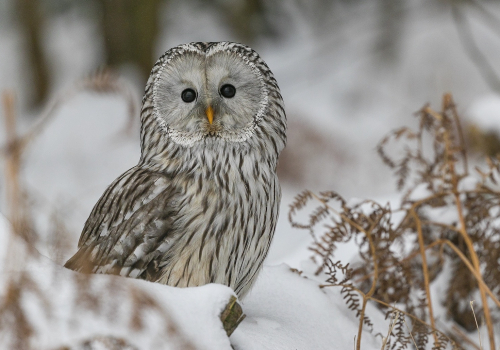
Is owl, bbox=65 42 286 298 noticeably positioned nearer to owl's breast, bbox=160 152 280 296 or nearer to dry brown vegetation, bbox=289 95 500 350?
owl's breast, bbox=160 152 280 296

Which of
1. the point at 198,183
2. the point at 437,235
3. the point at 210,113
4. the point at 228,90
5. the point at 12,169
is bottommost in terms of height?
the point at 12,169

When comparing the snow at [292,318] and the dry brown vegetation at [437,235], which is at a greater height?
the dry brown vegetation at [437,235]

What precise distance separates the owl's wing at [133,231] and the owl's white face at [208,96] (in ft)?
0.81

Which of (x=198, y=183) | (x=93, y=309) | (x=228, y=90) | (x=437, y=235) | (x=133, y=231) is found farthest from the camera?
(x=437, y=235)

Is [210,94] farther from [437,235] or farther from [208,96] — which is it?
[437,235]

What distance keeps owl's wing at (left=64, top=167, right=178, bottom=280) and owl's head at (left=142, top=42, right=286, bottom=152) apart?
0.25 metres

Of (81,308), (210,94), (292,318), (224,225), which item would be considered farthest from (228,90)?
(81,308)

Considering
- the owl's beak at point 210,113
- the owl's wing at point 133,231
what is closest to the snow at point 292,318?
the owl's wing at point 133,231

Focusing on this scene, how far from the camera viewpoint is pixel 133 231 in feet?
7.73

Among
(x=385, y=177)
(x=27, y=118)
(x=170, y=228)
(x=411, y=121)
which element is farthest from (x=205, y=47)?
(x=27, y=118)

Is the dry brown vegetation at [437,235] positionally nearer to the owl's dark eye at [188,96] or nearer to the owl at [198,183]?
the owl at [198,183]

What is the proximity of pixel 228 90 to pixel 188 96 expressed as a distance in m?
0.16

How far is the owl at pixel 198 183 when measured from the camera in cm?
235

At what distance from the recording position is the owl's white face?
252cm
